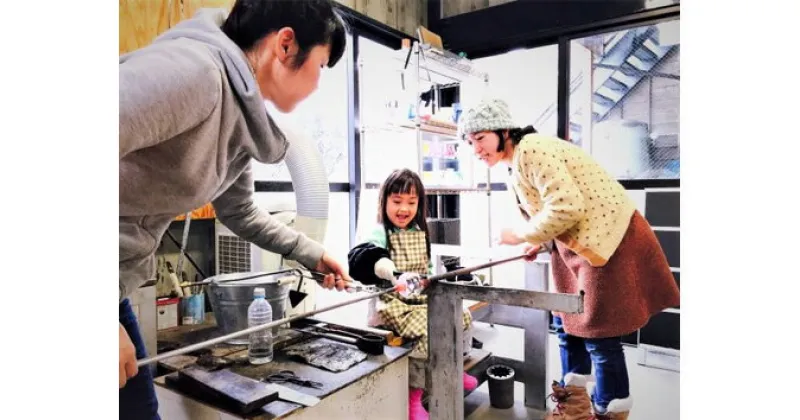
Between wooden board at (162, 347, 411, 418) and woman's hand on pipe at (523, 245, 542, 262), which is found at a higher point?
woman's hand on pipe at (523, 245, 542, 262)

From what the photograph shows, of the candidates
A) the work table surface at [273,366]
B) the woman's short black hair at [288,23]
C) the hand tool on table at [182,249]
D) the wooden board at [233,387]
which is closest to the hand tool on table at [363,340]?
the work table surface at [273,366]

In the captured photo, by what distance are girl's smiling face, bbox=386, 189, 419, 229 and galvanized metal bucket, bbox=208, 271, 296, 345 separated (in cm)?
55

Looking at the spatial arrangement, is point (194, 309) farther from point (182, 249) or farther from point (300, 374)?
→ point (300, 374)

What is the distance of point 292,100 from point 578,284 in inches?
36.8

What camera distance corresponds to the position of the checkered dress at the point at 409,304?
135 centimetres

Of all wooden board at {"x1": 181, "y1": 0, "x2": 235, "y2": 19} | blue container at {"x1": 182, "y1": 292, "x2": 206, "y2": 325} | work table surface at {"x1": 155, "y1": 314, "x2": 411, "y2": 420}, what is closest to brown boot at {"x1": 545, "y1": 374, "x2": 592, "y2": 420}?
work table surface at {"x1": 155, "y1": 314, "x2": 411, "y2": 420}

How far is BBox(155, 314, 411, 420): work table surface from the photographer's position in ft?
2.72

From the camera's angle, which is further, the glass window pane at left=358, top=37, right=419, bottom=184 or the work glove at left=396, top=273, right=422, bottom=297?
the glass window pane at left=358, top=37, right=419, bottom=184

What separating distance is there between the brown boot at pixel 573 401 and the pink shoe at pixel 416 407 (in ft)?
1.60

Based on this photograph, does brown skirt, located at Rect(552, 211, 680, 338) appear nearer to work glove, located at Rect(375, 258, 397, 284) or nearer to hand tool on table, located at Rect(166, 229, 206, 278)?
work glove, located at Rect(375, 258, 397, 284)

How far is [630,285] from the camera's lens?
1222 millimetres

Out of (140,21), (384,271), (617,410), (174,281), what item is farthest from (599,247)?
(140,21)
